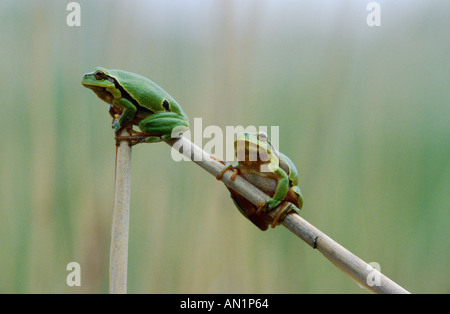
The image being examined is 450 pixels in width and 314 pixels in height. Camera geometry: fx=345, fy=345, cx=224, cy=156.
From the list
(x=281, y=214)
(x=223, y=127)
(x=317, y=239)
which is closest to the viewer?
(x=317, y=239)

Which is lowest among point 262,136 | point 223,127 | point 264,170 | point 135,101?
point 264,170

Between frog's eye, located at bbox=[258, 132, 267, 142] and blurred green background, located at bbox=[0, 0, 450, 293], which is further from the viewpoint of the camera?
blurred green background, located at bbox=[0, 0, 450, 293]

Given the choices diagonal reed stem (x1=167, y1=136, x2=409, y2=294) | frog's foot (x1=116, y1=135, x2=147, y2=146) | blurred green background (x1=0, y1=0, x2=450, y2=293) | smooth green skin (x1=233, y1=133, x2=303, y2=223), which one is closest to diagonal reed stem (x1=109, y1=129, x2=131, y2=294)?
frog's foot (x1=116, y1=135, x2=147, y2=146)

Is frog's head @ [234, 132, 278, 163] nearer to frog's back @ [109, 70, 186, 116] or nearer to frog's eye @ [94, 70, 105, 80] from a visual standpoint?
frog's back @ [109, 70, 186, 116]

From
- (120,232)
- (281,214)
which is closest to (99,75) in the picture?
(120,232)

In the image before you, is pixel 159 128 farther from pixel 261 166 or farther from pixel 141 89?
pixel 261 166

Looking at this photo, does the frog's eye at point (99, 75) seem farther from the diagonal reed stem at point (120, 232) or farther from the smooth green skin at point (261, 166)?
the smooth green skin at point (261, 166)
